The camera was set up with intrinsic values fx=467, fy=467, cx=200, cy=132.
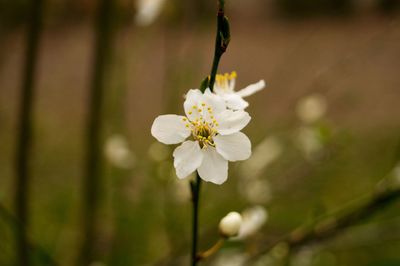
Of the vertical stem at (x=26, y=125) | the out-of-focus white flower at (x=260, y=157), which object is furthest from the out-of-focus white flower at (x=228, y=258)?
the vertical stem at (x=26, y=125)

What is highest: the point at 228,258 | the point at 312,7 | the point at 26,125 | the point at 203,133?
the point at 203,133

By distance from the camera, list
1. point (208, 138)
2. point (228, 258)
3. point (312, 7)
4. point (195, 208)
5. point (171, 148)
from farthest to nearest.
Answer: point (312, 7), point (171, 148), point (228, 258), point (208, 138), point (195, 208)

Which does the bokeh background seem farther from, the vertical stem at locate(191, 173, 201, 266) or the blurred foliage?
the blurred foliage

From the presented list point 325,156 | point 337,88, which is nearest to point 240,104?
point 325,156

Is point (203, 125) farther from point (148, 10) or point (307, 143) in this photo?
point (307, 143)

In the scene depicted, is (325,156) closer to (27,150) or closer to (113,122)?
(113,122)

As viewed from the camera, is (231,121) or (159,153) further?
(159,153)

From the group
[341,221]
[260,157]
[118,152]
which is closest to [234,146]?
[341,221]

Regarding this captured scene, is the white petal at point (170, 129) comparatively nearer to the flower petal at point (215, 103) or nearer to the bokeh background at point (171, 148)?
the flower petal at point (215, 103)
